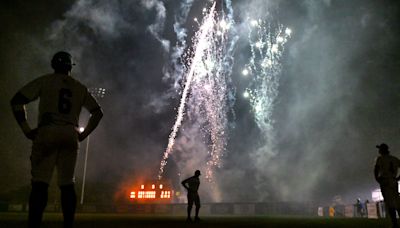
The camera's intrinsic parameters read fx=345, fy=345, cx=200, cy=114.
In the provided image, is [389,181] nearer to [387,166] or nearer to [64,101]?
[387,166]

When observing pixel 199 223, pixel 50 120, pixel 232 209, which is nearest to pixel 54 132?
pixel 50 120

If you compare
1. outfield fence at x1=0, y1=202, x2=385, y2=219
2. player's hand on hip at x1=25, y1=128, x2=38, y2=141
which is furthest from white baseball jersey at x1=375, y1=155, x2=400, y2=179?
outfield fence at x1=0, y1=202, x2=385, y2=219

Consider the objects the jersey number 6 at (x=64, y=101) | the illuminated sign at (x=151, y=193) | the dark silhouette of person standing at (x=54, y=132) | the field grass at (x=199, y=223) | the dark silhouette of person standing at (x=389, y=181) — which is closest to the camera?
the dark silhouette of person standing at (x=54, y=132)

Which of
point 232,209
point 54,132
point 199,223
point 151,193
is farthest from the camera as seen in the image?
point 151,193

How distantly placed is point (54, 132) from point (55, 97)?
52cm

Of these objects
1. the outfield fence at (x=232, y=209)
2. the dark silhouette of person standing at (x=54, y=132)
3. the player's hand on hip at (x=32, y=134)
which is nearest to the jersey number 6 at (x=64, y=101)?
the dark silhouette of person standing at (x=54, y=132)

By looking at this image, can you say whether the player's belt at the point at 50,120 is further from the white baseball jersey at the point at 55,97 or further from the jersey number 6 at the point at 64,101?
the jersey number 6 at the point at 64,101

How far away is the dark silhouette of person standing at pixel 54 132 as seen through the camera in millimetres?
4398

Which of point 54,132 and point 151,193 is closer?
point 54,132

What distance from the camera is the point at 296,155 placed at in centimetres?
5928

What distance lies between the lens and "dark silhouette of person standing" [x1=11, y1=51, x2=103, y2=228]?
4.40 meters

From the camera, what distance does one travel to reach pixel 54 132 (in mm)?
4484

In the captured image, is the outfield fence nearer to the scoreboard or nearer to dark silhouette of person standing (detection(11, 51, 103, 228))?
the scoreboard

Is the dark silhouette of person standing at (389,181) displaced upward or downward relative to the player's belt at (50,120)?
downward
